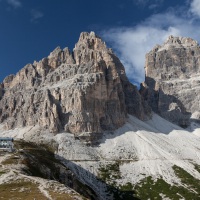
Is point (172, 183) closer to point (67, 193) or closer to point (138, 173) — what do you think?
point (138, 173)

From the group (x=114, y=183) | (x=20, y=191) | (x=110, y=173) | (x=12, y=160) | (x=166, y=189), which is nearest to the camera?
(x=20, y=191)

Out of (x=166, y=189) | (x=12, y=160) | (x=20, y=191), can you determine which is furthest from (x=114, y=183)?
(x=20, y=191)

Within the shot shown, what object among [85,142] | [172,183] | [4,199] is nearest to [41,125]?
[85,142]

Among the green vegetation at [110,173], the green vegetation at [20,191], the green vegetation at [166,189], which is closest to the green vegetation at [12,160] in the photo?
the green vegetation at [20,191]

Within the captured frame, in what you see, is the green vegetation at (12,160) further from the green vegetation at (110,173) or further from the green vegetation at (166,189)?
the green vegetation at (166,189)

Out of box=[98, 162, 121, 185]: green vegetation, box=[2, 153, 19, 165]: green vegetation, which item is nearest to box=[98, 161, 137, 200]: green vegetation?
box=[98, 162, 121, 185]: green vegetation

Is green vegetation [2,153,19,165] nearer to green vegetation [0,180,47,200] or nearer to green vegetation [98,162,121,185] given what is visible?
green vegetation [0,180,47,200]

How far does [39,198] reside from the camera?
6222 centimetres

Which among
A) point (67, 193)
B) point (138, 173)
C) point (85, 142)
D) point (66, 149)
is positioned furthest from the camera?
point (85, 142)

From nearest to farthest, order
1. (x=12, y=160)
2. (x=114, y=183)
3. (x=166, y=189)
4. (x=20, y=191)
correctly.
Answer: (x=20, y=191) < (x=12, y=160) < (x=166, y=189) < (x=114, y=183)

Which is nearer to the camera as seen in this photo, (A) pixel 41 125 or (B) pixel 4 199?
(B) pixel 4 199

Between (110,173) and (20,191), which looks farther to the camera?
(110,173)

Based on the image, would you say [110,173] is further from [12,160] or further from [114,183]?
[12,160]

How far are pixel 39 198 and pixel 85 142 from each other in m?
119
